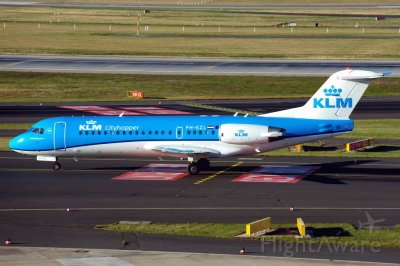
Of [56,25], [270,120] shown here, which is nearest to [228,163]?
[270,120]

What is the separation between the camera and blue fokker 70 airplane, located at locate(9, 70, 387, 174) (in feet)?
178

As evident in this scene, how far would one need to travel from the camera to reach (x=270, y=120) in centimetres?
5531

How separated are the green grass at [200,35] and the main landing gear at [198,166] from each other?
61376mm

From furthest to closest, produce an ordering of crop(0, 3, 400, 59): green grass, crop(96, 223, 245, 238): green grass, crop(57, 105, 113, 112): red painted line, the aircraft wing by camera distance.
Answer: crop(0, 3, 400, 59): green grass
crop(57, 105, 113, 112): red painted line
the aircraft wing
crop(96, 223, 245, 238): green grass

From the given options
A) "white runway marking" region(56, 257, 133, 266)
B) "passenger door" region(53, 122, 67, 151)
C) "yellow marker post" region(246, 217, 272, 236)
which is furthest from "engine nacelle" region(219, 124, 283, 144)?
→ "white runway marking" region(56, 257, 133, 266)

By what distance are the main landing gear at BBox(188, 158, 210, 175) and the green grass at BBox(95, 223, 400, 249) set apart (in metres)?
13.2

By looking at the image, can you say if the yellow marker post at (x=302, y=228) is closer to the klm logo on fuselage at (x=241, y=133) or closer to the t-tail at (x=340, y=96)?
the klm logo on fuselage at (x=241, y=133)

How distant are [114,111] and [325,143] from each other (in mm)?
22781

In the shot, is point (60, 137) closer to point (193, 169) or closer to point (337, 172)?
point (193, 169)

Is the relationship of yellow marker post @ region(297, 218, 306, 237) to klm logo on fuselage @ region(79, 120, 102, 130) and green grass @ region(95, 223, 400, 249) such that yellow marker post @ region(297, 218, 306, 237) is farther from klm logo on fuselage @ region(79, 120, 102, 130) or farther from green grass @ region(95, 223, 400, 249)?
klm logo on fuselage @ region(79, 120, 102, 130)

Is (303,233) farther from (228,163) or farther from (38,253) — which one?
(228,163)

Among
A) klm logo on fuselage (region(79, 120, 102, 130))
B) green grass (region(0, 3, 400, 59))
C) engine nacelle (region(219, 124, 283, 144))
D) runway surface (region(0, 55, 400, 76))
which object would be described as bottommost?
engine nacelle (region(219, 124, 283, 144))

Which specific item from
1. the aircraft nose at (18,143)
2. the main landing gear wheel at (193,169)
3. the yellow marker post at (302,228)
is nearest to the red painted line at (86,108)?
the aircraft nose at (18,143)

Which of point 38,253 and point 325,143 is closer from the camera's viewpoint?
point 38,253
